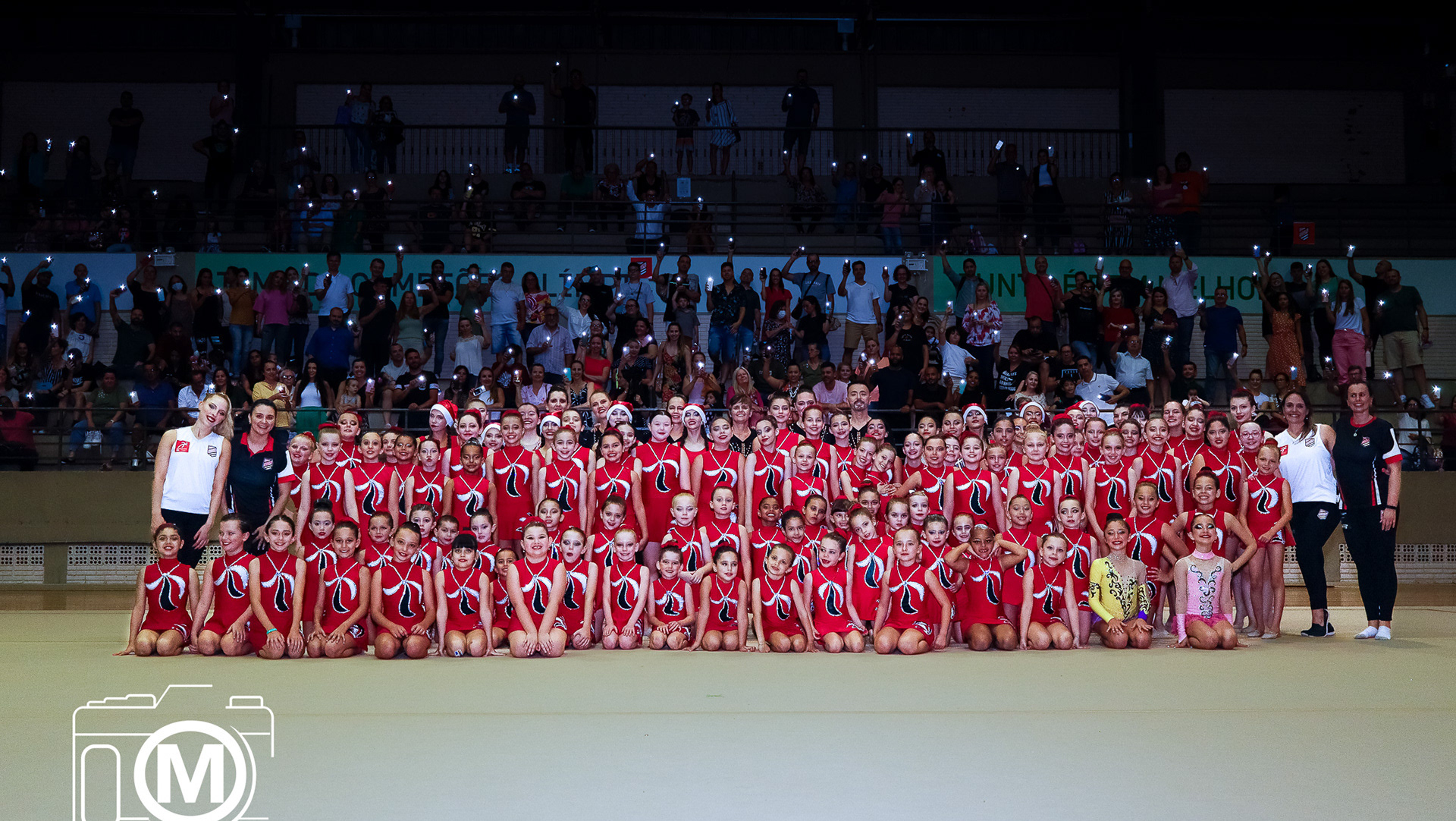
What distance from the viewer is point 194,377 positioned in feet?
48.0

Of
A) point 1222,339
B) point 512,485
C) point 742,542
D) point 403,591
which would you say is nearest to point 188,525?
point 403,591

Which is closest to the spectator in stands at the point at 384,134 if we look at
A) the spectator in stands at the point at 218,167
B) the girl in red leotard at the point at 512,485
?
the spectator in stands at the point at 218,167

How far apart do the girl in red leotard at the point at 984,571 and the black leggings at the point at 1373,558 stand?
2.94 meters

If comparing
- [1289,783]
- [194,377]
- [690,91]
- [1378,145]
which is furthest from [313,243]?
[1378,145]

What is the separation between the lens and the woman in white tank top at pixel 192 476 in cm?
898

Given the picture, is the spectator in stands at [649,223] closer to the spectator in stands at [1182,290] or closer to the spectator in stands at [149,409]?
the spectator in stands at [149,409]

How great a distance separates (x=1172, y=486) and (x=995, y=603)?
6.85 ft

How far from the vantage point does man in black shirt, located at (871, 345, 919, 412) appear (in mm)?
14367

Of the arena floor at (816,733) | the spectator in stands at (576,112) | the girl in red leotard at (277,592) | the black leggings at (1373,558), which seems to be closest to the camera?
the arena floor at (816,733)

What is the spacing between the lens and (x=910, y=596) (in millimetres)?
9031

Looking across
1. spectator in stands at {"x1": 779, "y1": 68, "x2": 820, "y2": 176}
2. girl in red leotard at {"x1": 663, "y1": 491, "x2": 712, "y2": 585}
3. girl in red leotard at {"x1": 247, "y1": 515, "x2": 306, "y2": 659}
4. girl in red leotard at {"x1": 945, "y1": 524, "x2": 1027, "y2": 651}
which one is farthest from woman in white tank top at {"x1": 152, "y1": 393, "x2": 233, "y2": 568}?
spectator in stands at {"x1": 779, "y1": 68, "x2": 820, "y2": 176}

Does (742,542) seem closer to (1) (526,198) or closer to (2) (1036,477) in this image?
(2) (1036,477)

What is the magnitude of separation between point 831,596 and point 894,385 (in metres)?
5.69

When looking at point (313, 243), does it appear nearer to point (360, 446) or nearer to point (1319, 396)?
point (360, 446)
